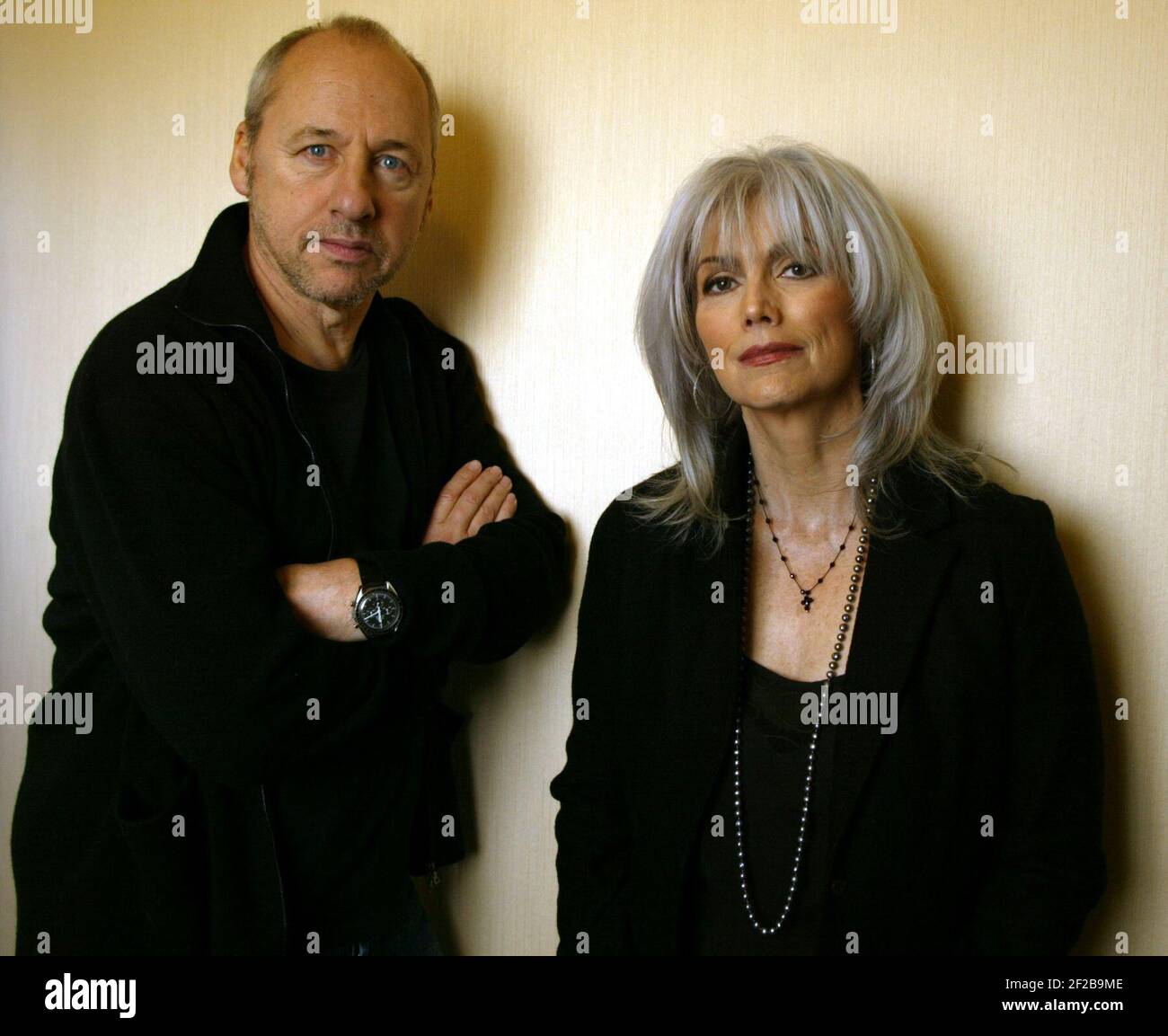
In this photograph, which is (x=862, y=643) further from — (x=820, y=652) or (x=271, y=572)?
(x=271, y=572)

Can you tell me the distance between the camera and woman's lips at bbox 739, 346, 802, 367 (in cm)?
150

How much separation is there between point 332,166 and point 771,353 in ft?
2.34

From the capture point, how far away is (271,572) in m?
1.49

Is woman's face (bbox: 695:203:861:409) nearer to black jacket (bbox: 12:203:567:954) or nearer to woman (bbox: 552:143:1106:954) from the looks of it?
woman (bbox: 552:143:1106:954)

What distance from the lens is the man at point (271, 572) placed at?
57.3 inches

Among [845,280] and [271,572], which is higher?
[845,280]

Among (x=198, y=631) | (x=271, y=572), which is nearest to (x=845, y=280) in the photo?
(x=271, y=572)

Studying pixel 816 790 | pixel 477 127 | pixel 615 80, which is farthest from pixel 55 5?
pixel 816 790

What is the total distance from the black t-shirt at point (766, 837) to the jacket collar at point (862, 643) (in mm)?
24

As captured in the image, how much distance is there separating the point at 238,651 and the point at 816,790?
80 centimetres

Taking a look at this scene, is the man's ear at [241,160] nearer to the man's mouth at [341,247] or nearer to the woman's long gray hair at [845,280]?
the man's mouth at [341,247]

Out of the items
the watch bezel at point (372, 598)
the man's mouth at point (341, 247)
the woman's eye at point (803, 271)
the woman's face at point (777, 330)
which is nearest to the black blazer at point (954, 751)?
the woman's face at point (777, 330)

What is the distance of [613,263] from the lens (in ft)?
6.30
